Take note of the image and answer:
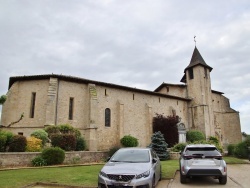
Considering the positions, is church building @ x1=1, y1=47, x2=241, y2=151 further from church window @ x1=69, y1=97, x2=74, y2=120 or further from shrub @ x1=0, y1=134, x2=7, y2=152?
shrub @ x1=0, y1=134, x2=7, y2=152

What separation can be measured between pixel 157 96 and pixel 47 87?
1471 cm

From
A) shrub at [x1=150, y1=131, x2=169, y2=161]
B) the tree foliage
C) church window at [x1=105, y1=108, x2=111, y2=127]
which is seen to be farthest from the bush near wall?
church window at [x1=105, y1=108, x2=111, y2=127]

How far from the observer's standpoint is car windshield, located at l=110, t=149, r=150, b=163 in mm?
7705

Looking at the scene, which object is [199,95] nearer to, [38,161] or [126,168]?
[38,161]

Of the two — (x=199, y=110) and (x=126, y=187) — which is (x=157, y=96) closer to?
(x=199, y=110)

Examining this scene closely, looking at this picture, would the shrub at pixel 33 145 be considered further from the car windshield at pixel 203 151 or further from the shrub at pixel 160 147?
the car windshield at pixel 203 151

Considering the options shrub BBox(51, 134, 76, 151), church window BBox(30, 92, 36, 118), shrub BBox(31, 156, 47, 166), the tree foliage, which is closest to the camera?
shrub BBox(31, 156, 47, 166)

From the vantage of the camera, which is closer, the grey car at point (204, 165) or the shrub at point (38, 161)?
the grey car at point (204, 165)

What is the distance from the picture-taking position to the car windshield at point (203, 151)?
841 cm

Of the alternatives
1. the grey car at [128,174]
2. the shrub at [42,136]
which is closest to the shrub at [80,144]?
the shrub at [42,136]

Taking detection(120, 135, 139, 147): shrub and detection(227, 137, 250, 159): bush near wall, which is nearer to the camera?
detection(227, 137, 250, 159): bush near wall

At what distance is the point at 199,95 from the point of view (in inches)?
1309

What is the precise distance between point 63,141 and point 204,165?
1173cm

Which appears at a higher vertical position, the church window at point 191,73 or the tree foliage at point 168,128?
the church window at point 191,73
